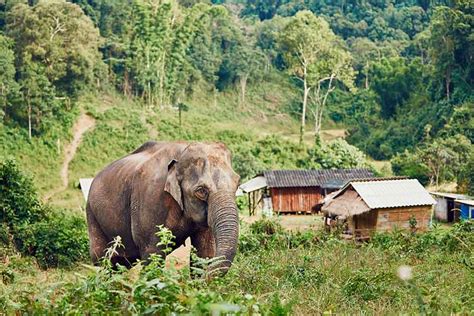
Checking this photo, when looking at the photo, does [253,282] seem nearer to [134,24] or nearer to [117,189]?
[117,189]

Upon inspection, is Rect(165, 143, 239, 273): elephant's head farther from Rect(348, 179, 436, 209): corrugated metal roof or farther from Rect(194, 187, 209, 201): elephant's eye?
Rect(348, 179, 436, 209): corrugated metal roof

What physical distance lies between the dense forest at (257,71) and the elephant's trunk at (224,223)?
24488 millimetres

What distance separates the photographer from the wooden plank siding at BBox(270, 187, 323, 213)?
112 feet

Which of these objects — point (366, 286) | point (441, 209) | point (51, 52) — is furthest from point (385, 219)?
point (51, 52)

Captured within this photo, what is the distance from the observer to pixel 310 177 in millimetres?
34375

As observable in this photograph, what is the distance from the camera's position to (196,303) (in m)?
3.00

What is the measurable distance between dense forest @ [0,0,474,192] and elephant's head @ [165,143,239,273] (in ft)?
79.6

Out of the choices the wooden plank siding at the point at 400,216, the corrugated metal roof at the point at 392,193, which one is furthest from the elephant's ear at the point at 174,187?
the wooden plank siding at the point at 400,216

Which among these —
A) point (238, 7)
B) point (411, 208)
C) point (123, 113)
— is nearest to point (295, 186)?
point (411, 208)

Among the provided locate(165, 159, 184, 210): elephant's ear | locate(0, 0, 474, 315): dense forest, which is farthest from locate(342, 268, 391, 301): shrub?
locate(0, 0, 474, 315): dense forest

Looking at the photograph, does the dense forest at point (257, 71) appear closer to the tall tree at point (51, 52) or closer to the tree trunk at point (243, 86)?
the tall tree at point (51, 52)

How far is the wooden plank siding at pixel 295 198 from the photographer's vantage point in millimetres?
34094

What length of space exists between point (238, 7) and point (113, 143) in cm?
4054

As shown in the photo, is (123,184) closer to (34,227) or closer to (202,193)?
(202,193)
